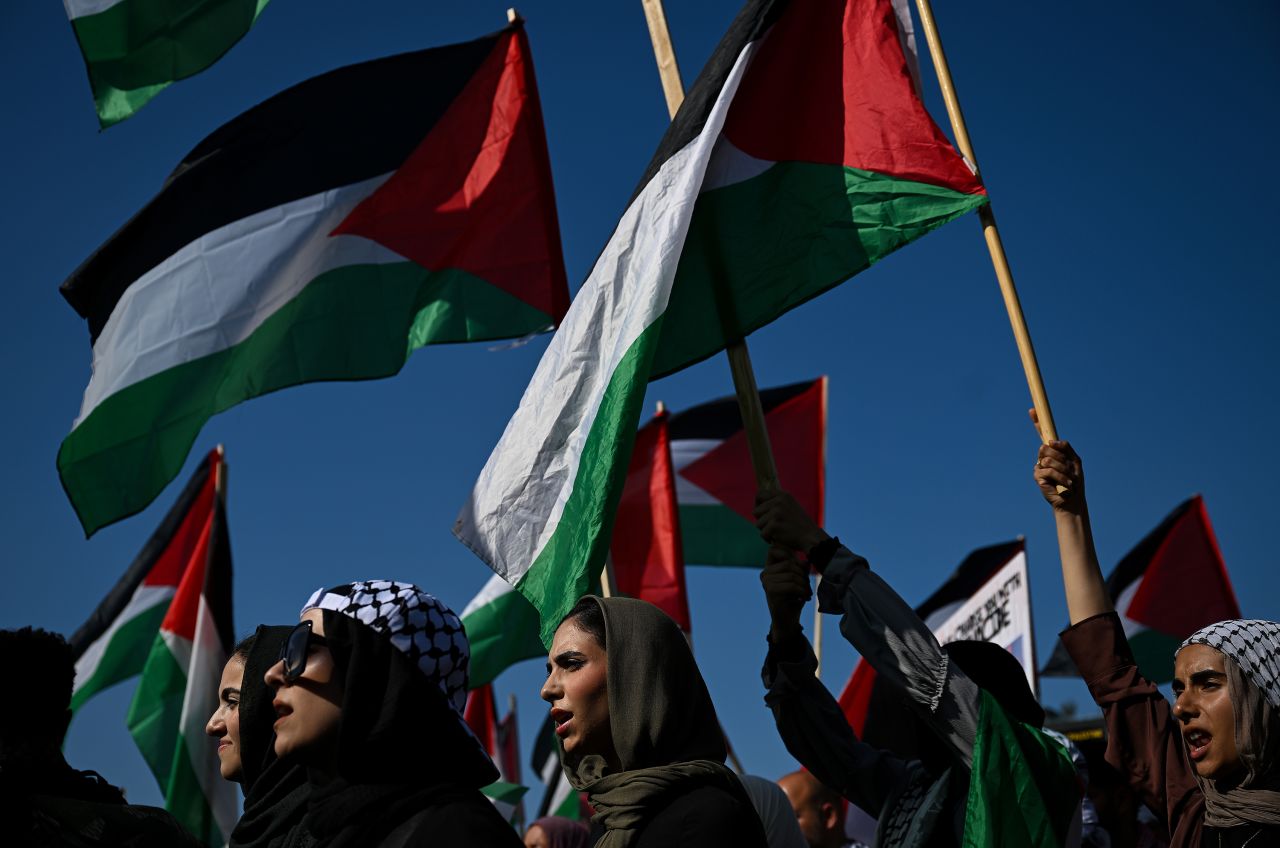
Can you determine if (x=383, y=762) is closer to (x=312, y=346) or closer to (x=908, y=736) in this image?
(x=908, y=736)

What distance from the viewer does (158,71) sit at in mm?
7105

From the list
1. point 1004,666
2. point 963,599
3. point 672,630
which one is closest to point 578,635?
point 672,630

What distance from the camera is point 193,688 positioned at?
10.5 metres

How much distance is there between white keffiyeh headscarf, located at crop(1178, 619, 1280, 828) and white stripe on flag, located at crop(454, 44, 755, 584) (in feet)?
6.40

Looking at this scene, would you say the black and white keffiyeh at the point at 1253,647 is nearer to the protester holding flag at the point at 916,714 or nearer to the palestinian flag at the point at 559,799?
the protester holding flag at the point at 916,714

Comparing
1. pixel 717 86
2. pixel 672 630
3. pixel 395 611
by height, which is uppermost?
pixel 717 86

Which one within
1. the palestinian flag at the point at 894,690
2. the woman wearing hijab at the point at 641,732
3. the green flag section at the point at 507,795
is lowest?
the green flag section at the point at 507,795

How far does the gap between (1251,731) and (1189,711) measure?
0.52 ft

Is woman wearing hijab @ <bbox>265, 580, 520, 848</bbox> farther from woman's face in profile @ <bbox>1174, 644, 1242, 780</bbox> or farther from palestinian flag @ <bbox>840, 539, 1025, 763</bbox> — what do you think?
woman's face in profile @ <bbox>1174, 644, 1242, 780</bbox>

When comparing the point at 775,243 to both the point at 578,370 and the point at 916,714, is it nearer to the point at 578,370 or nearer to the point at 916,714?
the point at 578,370

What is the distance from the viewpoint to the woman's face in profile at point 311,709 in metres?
3.17

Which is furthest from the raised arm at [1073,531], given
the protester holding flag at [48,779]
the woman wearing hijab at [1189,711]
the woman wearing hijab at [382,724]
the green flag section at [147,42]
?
the green flag section at [147,42]

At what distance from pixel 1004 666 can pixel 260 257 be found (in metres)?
4.42

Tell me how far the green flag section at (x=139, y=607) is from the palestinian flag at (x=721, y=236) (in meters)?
8.12
